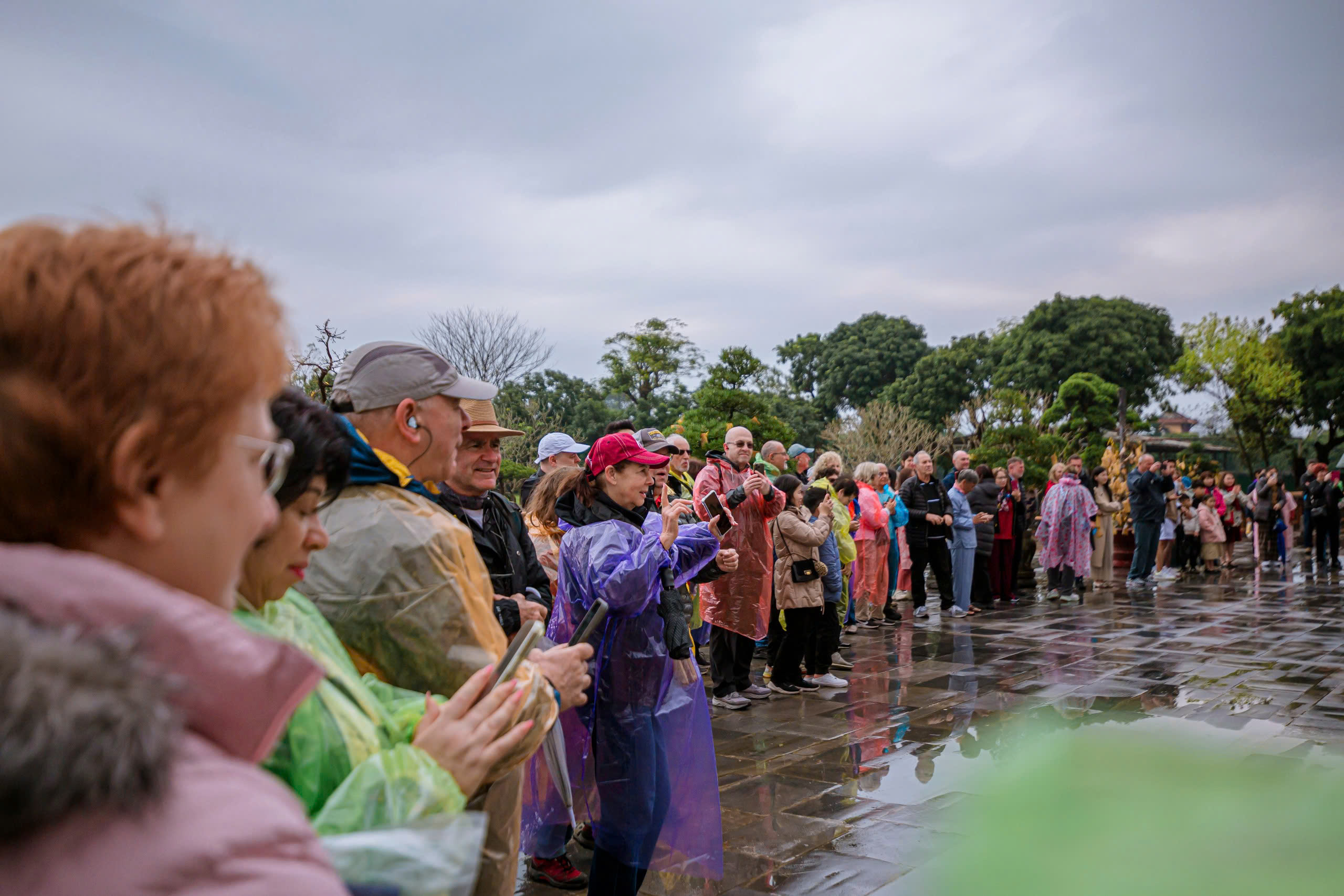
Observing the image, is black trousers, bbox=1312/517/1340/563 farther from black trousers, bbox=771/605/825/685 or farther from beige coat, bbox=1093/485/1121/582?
black trousers, bbox=771/605/825/685

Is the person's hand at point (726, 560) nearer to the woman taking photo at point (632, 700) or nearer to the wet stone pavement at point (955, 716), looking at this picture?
the wet stone pavement at point (955, 716)

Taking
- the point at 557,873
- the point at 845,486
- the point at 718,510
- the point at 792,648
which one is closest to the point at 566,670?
the point at 557,873

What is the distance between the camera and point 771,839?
4461 mm

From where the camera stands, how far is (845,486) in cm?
1027

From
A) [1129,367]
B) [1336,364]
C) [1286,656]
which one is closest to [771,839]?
[1286,656]

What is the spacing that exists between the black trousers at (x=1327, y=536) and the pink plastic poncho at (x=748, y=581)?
51.9 ft

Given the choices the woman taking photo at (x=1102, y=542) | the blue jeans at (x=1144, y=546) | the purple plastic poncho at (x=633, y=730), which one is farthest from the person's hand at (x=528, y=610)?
the blue jeans at (x=1144, y=546)

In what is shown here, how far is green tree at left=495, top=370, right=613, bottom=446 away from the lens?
3644 centimetres

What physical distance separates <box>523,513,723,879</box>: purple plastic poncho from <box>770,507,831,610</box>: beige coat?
3972mm

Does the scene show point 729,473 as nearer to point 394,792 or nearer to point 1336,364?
point 394,792

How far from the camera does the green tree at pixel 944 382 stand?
1670 inches

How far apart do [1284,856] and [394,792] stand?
3.33 ft

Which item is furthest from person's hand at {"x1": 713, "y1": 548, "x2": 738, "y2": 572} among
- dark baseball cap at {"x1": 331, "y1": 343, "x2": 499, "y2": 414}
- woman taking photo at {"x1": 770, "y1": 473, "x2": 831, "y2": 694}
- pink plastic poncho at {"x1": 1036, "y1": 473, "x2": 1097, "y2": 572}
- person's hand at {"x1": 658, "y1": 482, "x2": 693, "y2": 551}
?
pink plastic poncho at {"x1": 1036, "y1": 473, "x2": 1097, "y2": 572}

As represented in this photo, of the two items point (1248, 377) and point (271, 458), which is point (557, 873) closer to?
point (271, 458)
